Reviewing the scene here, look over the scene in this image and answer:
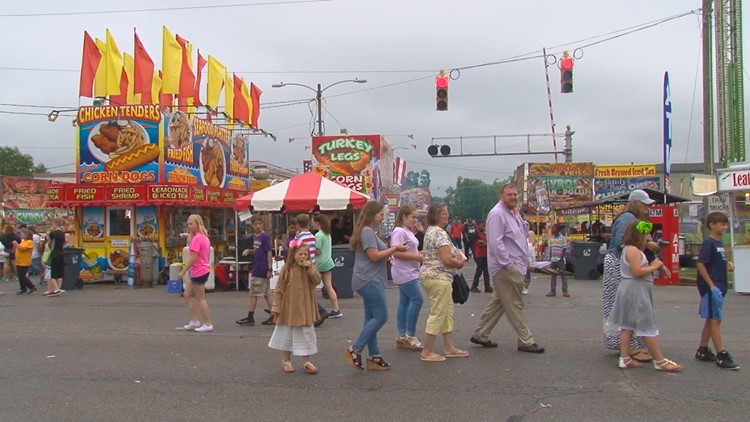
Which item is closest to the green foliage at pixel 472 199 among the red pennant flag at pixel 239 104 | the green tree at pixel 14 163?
the green tree at pixel 14 163

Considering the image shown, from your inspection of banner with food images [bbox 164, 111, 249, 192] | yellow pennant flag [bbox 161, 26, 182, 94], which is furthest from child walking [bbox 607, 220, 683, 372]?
yellow pennant flag [bbox 161, 26, 182, 94]

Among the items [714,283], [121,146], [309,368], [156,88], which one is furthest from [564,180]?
[309,368]

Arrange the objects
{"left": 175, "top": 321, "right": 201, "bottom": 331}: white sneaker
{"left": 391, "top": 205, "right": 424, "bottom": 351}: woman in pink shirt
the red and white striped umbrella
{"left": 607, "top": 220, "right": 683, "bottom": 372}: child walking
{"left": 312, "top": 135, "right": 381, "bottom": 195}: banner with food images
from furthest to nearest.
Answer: {"left": 312, "top": 135, "right": 381, "bottom": 195}: banner with food images < the red and white striped umbrella < {"left": 175, "top": 321, "right": 201, "bottom": 331}: white sneaker < {"left": 391, "top": 205, "right": 424, "bottom": 351}: woman in pink shirt < {"left": 607, "top": 220, "right": 683, "bottom": 372}: child walking

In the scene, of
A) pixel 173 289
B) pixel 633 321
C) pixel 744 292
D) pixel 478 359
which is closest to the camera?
pixel 633 321

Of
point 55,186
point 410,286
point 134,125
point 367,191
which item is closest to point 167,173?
point 134,125

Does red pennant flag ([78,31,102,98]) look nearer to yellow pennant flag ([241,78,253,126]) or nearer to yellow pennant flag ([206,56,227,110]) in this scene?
yellow pennant flag ([206,56,227,110])

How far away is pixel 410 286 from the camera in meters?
6.93

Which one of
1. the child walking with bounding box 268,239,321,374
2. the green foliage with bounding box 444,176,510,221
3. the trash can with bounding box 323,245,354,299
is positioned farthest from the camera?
the green foliage with bounding box 444,176,510,221

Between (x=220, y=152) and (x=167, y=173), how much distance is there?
3.97 metres

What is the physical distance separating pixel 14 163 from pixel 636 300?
91.9 m

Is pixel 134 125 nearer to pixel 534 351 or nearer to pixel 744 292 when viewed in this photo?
pixel 534 351

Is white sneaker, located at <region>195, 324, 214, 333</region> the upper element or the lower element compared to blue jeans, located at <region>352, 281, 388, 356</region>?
lower

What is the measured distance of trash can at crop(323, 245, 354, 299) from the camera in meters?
12.7

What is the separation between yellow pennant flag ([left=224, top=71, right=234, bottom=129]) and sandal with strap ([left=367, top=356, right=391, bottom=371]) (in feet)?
59.5
